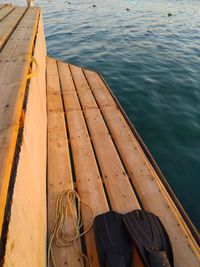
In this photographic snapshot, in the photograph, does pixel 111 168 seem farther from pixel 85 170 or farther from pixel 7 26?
pixel 7 26

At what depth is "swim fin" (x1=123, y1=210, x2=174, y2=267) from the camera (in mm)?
1797

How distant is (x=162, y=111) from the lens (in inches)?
195

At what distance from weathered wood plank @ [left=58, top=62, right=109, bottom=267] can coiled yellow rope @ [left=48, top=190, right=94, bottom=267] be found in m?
0.07

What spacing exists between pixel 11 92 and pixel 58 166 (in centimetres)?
147

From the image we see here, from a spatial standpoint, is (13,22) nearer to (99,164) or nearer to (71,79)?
(71,79)

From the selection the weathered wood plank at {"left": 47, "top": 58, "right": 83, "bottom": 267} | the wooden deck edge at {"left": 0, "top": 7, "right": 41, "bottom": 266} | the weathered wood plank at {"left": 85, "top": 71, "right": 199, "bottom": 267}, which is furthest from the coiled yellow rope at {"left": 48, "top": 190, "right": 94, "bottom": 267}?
the wooden deck edge at {"left": 0, "top": 7, "right": 41, "bottom": 266}

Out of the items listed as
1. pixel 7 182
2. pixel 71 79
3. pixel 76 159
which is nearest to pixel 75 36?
pixel 71 79

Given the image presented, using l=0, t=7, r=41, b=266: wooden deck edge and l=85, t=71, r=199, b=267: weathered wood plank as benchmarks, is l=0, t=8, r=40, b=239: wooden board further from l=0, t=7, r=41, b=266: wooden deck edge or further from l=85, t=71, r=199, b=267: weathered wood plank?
l=85, t=71, r=199, b=267: weathered wood plank

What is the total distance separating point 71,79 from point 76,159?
3.02 meters

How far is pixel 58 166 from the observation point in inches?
116

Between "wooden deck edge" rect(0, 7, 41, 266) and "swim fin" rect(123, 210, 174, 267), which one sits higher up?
"wooden deck edge" rect(0, 7, 41, 266)

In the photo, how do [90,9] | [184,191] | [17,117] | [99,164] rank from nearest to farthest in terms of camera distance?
[17,117]
[99,164]
[184,191]
[90,9]

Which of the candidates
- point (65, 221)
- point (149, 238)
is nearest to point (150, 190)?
point (149, 238)

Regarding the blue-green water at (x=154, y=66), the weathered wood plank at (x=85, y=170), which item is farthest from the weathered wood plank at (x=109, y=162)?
the blue-green water at (x=154, y=66)
